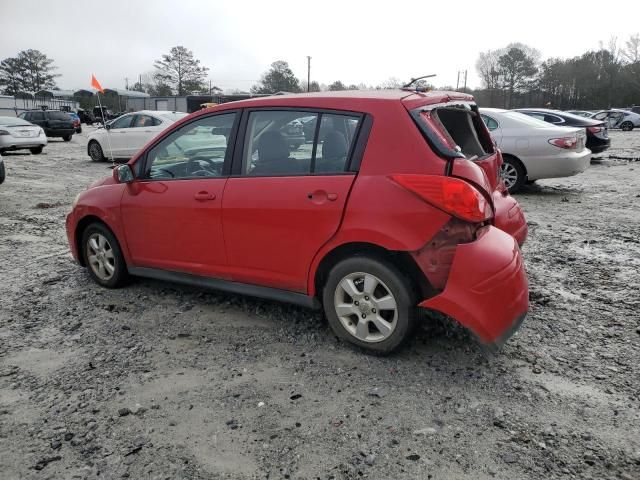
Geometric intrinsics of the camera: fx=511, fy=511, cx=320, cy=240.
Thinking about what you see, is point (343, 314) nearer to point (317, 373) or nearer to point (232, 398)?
point (317, 373)

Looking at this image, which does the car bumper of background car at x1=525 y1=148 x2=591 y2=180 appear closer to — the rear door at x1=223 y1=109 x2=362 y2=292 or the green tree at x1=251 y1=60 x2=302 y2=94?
the rear door at x1=223 y1=109 x2=362 y2=292

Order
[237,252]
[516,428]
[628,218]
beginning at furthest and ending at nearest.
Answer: [628,218]
[237,252]
[516,428]

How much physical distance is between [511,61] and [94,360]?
77.6 metres

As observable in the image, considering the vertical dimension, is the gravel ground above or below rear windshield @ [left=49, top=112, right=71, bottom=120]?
below

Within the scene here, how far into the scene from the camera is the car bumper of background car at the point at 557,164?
8766 mm

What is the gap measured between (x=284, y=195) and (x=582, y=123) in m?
12.2

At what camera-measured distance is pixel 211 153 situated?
155 inches

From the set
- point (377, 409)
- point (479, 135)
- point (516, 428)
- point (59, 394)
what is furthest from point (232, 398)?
point (479, 135)

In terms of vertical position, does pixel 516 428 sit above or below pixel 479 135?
below

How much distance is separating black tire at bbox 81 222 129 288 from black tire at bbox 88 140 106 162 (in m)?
12.3

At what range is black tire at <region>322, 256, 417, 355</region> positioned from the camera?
308cm

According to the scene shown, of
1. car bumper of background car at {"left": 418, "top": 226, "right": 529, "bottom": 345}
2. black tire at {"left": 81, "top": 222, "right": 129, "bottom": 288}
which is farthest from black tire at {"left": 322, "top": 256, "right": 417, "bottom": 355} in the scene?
black tire at {"left": 81, "top": 222, "right": 129, "bottom": 288}

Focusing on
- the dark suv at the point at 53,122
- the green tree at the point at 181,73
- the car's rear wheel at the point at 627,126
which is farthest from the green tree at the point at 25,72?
the car's rear wheel at the point at 627,126

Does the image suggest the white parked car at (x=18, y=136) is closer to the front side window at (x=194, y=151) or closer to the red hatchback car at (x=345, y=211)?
the red hatchback car at (x=345, y=211)
